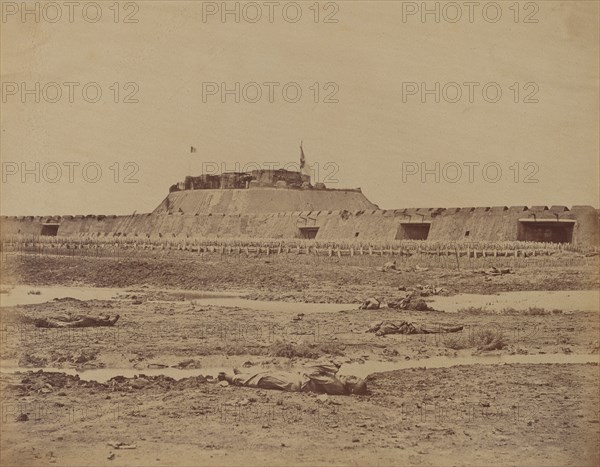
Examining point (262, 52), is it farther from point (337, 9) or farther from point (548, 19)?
point (548, 19)

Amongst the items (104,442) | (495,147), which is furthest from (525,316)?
(104,442)

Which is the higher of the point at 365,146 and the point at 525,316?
the point at 365,146
